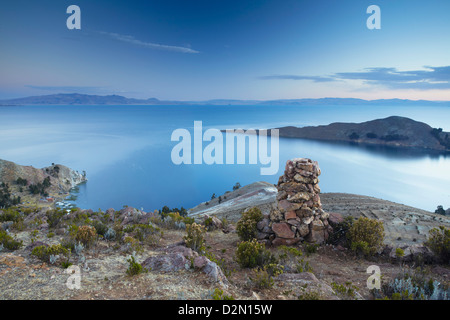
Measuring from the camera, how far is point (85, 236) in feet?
29.1

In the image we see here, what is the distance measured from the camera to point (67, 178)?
185 feet

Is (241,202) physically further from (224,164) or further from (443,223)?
(224,164)

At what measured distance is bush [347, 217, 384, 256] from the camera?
33.1 ft

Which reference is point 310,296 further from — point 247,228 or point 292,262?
point 247,228

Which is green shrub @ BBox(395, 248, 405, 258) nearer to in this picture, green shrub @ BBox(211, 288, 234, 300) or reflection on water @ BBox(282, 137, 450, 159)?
green shrub @ BBox(211, 288, 234, 300)

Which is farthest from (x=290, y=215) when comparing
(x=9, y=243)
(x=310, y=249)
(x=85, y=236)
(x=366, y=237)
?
(x=9, y=243)

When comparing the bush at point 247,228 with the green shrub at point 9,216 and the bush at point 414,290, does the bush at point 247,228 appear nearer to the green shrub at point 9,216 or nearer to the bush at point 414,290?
the bush at point 414,290

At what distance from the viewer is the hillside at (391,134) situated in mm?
108262

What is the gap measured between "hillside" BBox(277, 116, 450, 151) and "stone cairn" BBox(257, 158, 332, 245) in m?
124

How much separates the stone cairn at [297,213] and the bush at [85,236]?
278 inches

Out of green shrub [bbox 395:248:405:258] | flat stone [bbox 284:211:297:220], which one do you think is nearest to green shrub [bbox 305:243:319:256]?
flat stone [bbox 284:211:297:220]

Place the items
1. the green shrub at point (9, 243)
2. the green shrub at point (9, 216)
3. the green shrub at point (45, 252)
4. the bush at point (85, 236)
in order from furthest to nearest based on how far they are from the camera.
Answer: the green shrub at point (9, 216)
the bush at point (85, 236)
the green shrub at point (9, 243)
the green shrub at point (45, 252)

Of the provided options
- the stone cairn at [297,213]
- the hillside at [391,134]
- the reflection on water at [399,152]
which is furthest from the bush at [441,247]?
the hillside at [391,134]
